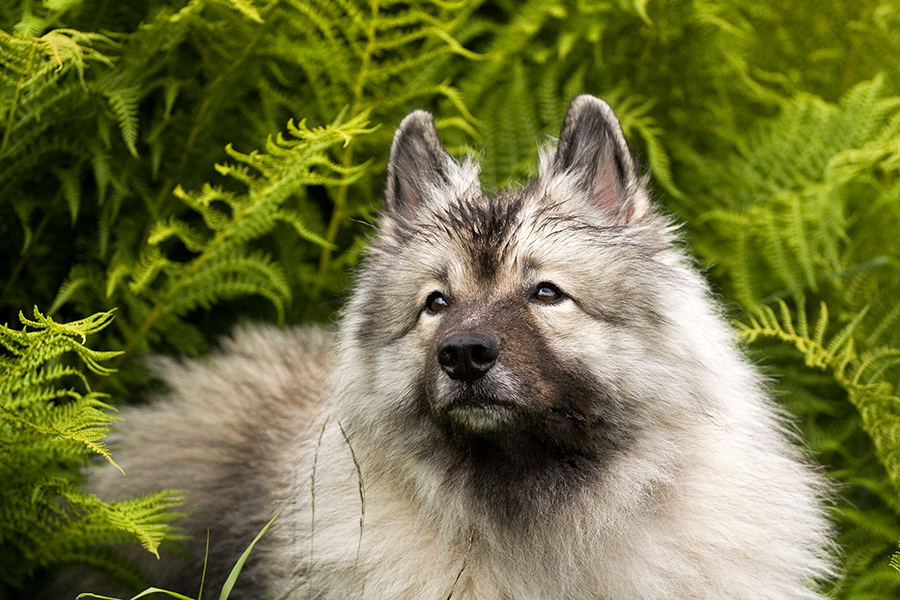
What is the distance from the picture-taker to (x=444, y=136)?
16.5 ft

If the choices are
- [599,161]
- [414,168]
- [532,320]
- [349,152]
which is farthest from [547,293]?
[349,152]

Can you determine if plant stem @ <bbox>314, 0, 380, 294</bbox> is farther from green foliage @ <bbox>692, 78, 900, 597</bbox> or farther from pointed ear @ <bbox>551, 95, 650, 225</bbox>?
green foliage @ <bbox>692, 78, 900, 597</bbox>

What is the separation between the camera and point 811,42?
212 inches

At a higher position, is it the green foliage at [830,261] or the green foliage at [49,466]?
the green foliage at [49,466]

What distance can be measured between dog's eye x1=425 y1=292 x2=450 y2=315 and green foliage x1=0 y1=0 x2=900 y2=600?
811mm

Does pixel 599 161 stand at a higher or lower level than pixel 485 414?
higher

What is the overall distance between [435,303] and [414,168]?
75 cm

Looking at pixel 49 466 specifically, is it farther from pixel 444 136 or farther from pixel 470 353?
pixel 444 136

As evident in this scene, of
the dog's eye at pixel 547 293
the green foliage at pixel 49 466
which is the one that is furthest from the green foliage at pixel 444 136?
the dog's eye at pixel 547 293

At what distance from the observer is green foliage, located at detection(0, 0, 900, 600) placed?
12.7ft

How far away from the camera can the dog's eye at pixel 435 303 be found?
310 cm

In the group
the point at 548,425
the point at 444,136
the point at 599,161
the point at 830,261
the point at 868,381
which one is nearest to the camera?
the point at 548,425

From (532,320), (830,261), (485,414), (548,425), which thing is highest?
(532,320)

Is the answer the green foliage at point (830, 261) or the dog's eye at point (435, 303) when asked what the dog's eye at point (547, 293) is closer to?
the dog's eye at point (435, 303)
